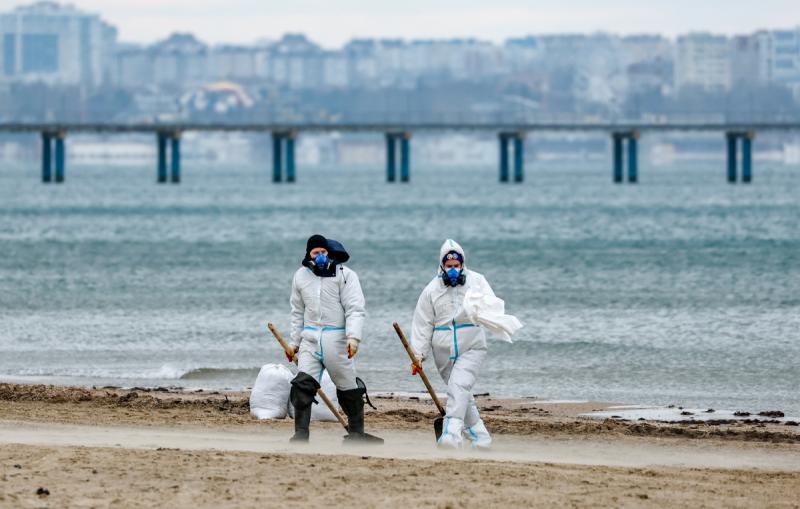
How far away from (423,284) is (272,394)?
79.7 ft

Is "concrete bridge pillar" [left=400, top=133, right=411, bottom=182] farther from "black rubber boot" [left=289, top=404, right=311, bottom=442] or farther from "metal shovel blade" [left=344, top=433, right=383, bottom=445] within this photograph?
"black rubber boot" [left=289, top=404, right=311, bottom=442]

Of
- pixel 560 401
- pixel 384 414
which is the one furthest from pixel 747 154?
pixel 384 414

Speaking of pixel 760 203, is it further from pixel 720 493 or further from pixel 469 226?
pixel 720 493

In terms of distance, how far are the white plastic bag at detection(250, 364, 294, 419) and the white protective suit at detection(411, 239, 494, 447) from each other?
2542 millimetres

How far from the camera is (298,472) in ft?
41.3

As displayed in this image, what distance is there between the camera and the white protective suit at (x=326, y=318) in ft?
44.9

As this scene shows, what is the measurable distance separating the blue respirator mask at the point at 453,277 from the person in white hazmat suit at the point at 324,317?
1.99 feet

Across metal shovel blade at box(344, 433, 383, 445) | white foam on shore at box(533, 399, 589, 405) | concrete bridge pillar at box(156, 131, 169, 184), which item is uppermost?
concrete bridge pillar at box(156, 131, 169, 184)

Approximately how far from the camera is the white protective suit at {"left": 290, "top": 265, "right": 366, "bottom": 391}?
44.9 ft

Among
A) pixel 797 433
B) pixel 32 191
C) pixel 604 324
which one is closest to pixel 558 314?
pixel 604 324

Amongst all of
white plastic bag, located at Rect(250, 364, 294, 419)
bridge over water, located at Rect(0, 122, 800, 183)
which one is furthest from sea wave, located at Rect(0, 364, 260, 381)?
bridge over water, located at Rect(0, 122, 800, 183)

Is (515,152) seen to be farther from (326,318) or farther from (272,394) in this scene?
(326,318)

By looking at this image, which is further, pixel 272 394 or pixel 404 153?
pixel 404 153

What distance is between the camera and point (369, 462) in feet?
43.1
